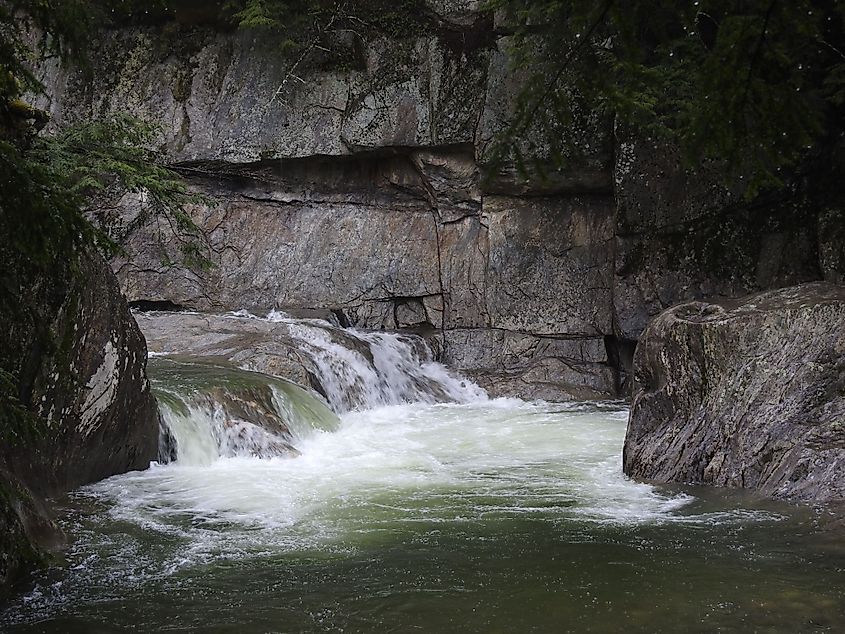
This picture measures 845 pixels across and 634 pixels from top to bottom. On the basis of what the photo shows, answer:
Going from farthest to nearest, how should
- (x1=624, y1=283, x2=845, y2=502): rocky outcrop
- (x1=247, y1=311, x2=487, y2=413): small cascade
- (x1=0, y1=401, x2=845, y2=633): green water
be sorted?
(x1=247, y1=311, x2=487, y2=413): small cascade → (x1=624, y1=283, x2=845, y2=502): rocky outcrop → (x1=0, y1=401, x2=845, y2=633): green water

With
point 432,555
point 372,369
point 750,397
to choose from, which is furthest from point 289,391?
point 432,555

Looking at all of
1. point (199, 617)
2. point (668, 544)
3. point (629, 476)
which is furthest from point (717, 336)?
point (199, 617)

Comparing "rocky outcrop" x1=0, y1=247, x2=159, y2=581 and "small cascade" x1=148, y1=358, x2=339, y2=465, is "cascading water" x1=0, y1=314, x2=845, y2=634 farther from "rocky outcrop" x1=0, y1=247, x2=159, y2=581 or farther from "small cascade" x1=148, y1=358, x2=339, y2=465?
"rocky outcrop" x1=0, y1=247, x2=159, y2=581

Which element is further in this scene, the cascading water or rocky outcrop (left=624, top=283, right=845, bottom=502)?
rocky outcrop (left=624, top=283, right=845, bottom=502)

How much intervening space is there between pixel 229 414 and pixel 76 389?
3406mm

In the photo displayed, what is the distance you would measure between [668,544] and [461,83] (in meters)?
12.3

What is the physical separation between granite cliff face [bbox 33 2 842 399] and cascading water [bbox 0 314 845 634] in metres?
5.25

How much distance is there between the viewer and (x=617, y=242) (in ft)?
49.8

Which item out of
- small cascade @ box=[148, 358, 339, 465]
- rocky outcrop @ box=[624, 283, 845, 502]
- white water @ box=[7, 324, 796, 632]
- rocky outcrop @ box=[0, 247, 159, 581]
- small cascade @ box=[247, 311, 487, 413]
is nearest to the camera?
white water @ box=[7, 324, 796, 632]

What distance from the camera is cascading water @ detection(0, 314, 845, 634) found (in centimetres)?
438

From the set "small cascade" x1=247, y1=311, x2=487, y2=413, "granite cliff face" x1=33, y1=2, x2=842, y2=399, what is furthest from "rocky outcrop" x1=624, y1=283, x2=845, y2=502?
"granite cliff face" x1=33, y1=2, x2=842, y2=399

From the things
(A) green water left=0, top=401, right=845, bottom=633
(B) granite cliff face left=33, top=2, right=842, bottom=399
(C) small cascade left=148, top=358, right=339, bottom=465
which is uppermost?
(B) granite cliff face left=33, top=2, right=842, bottom=399

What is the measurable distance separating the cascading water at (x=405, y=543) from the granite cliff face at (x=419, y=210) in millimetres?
5249

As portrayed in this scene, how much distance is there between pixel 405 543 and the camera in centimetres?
573
